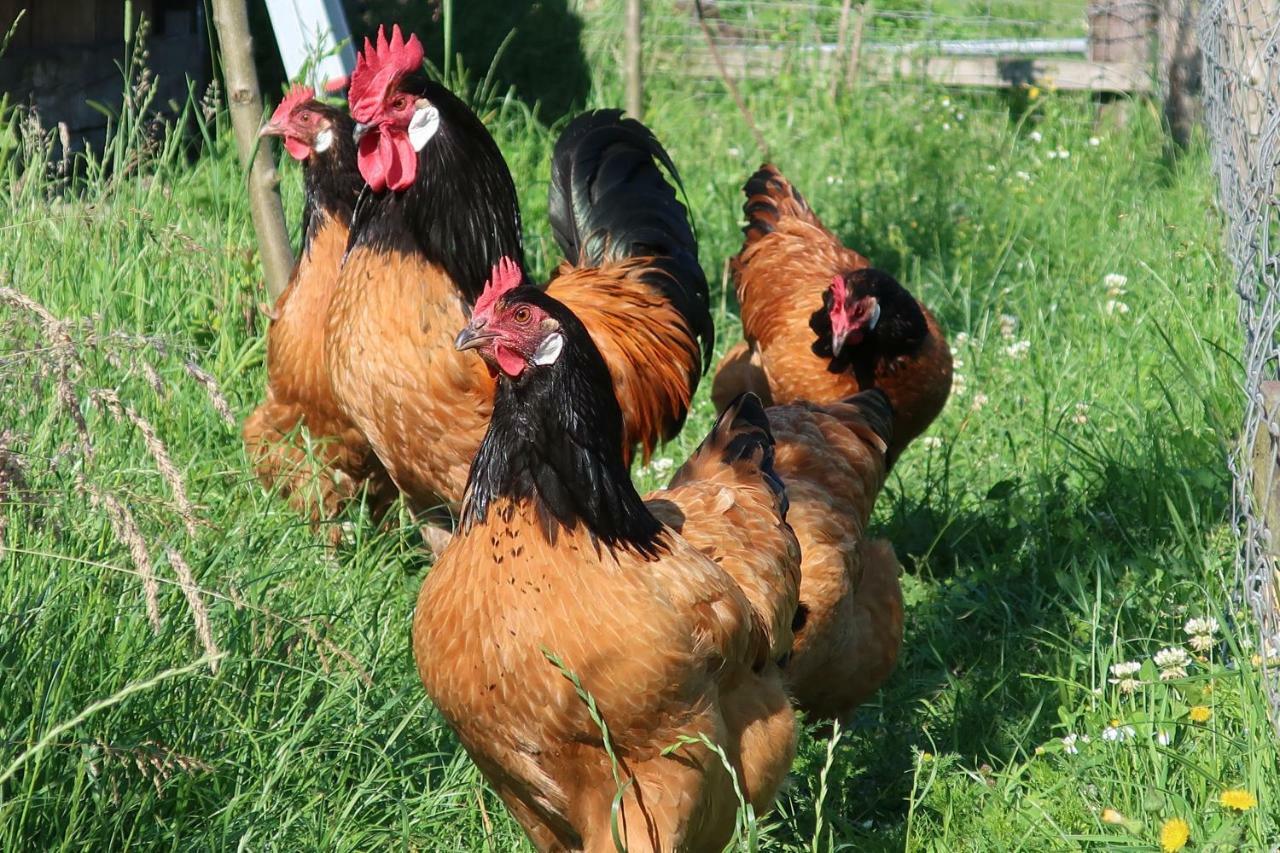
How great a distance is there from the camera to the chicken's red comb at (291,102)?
4730 mm

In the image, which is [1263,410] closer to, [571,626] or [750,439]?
[750,439]

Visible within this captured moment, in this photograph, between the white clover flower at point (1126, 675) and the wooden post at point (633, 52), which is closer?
the white clover flower at point (1126, 675)

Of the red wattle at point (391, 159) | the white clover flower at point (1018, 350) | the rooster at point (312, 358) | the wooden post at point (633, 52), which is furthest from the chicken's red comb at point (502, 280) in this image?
the wooden post at point (633, 52)

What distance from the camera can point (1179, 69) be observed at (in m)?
8.59

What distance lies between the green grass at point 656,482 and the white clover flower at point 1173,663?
45 mm

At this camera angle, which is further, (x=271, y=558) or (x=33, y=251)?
(x=33, y=251)

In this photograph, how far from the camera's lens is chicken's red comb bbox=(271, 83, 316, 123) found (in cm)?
473

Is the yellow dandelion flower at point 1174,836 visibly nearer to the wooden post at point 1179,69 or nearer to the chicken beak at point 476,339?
the chicken beak at point 476,339

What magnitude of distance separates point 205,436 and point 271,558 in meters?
1.15

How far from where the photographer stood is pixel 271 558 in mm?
3691

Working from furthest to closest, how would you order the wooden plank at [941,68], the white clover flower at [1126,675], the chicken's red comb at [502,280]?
the wooden plank at [941,68] → the white clover flower at [1126,675] → the chicken's red comb at [502,280]

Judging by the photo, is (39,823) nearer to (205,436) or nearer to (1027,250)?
(205,436)

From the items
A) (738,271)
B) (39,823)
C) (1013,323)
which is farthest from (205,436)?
(1013,323)

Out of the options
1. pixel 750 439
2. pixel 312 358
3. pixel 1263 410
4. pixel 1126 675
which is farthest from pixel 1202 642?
pixel 312 358
